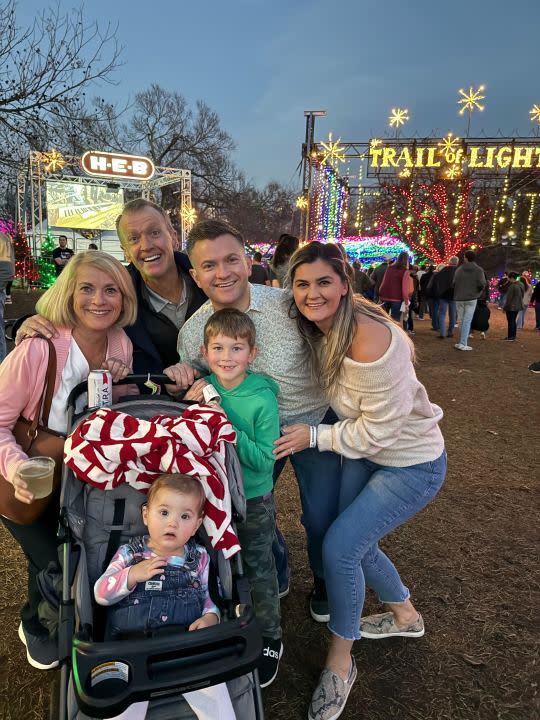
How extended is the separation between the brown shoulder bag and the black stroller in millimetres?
122

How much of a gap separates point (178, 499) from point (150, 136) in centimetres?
3340

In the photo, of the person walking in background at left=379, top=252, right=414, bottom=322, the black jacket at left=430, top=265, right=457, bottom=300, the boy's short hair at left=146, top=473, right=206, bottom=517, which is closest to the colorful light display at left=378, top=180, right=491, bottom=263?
the black jacket at left=430, top=265, right=457, bottom=300

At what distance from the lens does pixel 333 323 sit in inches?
78.7

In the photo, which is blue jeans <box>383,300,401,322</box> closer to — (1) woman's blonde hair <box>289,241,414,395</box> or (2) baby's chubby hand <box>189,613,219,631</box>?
(1) woman's blonde hair <box>289,241,414,395</box>

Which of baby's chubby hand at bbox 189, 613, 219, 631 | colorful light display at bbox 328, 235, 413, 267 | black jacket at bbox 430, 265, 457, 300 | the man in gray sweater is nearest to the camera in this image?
baby's chubby hand at bbox 189, 613, 219, 631

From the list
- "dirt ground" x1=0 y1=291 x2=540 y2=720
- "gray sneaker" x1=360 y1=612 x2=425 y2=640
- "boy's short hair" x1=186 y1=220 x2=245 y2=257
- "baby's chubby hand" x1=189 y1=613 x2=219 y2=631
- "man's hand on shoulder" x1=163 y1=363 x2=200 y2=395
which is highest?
"boy's short hair" x1=186 y1=220 x2=245 y2=257

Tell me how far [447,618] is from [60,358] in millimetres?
2605

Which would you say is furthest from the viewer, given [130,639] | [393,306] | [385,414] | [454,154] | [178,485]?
[454,154]

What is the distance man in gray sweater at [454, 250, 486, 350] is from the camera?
10.0m

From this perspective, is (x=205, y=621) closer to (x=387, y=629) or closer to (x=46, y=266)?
(x=387, y=629)

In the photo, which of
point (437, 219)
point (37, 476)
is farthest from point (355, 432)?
point (437, 219)

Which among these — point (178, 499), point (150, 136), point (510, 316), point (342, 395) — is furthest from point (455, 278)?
point (150, 136)

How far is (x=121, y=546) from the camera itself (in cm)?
188

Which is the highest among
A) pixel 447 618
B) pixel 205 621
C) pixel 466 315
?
pixel 466 315
